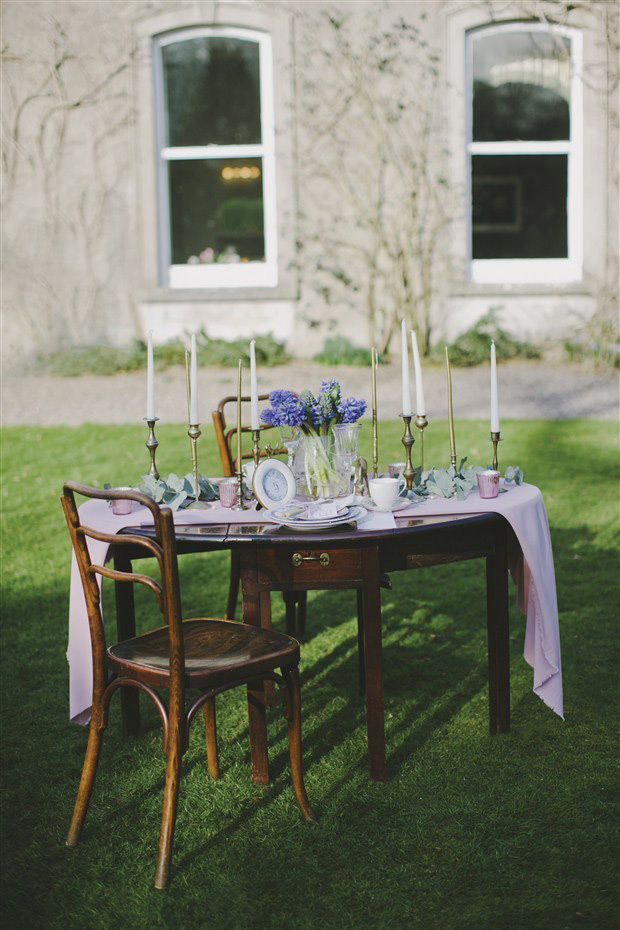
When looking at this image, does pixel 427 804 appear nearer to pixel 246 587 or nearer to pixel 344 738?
pixel 344 738

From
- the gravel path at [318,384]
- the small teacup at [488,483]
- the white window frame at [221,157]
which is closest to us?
the small teacup at [488,483]

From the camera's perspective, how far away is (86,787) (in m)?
2.86

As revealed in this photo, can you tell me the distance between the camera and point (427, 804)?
9.92ft

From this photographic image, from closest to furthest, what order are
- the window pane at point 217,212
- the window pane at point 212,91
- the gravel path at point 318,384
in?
the gravel path at point 318,384, the window pane at point 212,91, the window pane at point 217,212

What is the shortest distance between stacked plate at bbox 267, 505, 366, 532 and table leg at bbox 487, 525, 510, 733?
48 centimetres

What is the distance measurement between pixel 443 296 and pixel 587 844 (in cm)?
770

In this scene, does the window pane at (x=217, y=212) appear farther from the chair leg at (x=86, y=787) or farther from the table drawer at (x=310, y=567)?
the chair leg at (x=86, y=787)

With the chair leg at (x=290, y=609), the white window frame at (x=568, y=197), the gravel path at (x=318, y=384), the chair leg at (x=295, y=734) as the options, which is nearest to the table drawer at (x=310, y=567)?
the chair leg at (x=295, y=734)

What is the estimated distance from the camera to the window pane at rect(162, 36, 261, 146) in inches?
396

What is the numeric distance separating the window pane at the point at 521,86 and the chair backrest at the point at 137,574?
853cm

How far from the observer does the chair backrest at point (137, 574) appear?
8.27 feet

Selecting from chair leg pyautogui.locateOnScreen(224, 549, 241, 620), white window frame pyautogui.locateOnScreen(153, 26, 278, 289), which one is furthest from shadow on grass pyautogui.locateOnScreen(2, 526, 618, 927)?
white window frame pyautogui.locateOnScreen(153, 26, 278, 289)

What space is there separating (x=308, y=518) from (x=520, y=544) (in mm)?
682

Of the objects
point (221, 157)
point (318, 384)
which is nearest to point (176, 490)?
point (318, 384)
